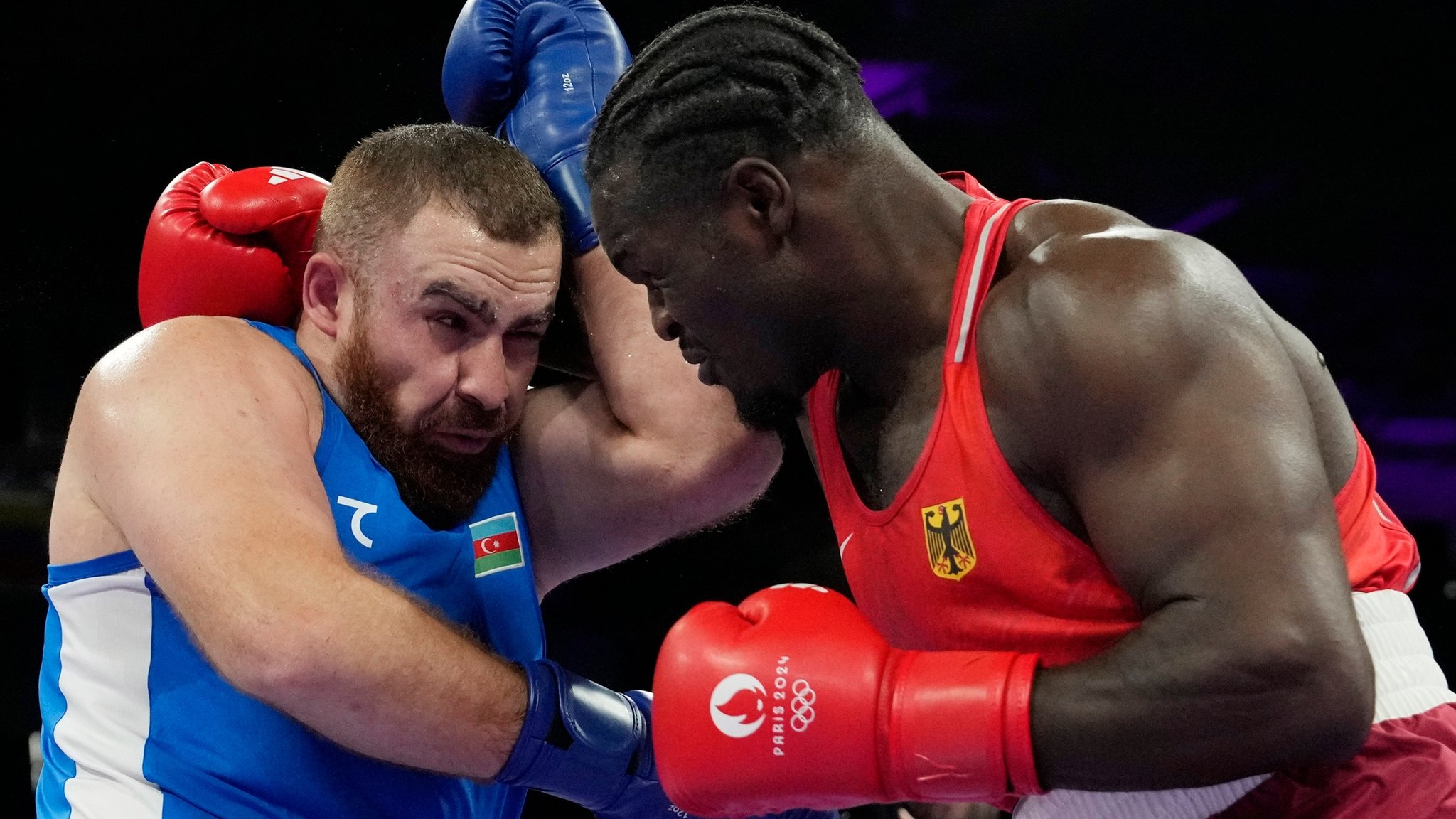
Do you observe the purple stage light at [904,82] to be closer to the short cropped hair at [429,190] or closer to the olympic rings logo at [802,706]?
the short cropped hair at [429,190]

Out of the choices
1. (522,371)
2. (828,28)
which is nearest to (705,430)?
(522,371)

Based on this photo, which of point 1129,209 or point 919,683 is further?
point 1129,209

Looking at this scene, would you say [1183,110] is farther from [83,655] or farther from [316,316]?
[83,655]

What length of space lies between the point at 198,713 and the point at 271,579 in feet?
1.40

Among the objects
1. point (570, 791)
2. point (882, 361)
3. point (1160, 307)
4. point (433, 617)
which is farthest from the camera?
point (570, 791)

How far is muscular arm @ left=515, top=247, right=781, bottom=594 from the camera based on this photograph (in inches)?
86.8

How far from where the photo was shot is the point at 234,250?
222 centimetres

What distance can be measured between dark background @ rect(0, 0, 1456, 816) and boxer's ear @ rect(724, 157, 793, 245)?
2.90m

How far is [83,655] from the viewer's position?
6.46 ft

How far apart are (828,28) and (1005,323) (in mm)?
3478

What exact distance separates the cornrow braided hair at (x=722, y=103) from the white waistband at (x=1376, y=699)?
858 mm

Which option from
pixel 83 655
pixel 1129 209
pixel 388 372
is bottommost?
pixel 1129 209

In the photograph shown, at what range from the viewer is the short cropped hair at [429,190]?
213cm

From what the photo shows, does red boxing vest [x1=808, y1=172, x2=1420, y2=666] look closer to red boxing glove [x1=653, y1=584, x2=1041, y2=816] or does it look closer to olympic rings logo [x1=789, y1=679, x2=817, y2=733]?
red boxing glove [x1=653, y1=584, x2=1041, y2=816]
